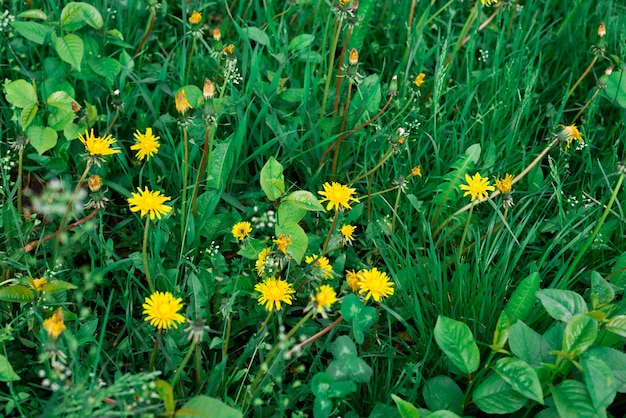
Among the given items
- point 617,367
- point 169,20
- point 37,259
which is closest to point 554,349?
point 617,367

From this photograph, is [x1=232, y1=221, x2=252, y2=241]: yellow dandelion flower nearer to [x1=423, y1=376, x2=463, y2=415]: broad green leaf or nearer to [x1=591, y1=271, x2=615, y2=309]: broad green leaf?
[x1=423, y1=376, x2=463, y2=415]: broad green leaf

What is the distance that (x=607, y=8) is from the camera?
8.34 feet

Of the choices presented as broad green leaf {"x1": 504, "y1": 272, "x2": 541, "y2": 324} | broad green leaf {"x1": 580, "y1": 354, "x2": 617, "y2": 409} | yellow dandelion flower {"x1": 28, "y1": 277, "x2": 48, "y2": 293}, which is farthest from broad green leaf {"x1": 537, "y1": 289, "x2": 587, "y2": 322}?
yellow dandelion flower {"x1": 28, "y1": 277, "x2": 48, "y2": 293}

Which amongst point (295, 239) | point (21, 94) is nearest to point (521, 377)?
point (295, 239)

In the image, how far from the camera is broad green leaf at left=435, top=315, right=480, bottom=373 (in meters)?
A: 1.47

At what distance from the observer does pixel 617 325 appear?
1.49m

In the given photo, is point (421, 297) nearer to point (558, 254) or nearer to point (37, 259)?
point (558, 254)

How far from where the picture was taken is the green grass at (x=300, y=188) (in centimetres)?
161

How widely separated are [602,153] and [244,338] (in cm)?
125

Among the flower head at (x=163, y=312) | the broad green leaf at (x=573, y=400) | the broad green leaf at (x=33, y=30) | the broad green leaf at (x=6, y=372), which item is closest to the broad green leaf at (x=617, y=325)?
the broad green leaf at (x=573, y=400)

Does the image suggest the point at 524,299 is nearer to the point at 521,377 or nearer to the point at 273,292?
the point at 521,377

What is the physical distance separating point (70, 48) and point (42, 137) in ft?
0.90

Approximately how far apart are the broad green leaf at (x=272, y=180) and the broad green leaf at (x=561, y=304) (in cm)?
65

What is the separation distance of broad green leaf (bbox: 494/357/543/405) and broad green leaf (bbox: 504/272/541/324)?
0.18 m
